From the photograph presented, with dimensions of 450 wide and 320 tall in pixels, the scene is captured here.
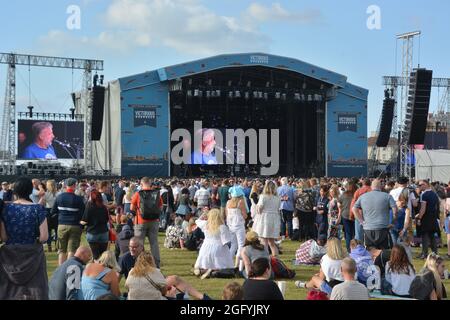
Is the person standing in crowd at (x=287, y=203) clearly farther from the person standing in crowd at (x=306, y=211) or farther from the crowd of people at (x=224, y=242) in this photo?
the person standing in crowd at (x=306, y=211)

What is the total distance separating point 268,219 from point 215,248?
1537 millimetres

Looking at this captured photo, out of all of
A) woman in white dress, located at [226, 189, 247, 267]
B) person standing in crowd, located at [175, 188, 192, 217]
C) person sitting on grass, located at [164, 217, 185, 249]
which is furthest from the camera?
person standing in crowd, located at [175, 188, 192, 217]

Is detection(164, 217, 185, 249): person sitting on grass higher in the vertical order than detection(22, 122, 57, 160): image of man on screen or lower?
lower

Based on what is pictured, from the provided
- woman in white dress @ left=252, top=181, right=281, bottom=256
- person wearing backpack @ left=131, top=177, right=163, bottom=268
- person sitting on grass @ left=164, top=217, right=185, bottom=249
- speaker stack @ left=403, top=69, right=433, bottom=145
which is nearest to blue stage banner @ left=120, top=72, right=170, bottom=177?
speaker stack @ left=403, top=69, right=433, bottom=145

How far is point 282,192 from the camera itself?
1529 centimetres

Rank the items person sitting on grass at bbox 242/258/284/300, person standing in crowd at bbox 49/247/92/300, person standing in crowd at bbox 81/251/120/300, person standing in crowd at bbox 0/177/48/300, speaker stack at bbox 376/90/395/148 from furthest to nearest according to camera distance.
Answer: speaker stack at bbox 376/90/395/148 → person standing in crowd at bbox 49/247/92/300 → person standing in crowd at bbox 81/251/120/300 → person standing in crowd at bbox 0/177/48/300 → person sitting on grass at bbox 242/258/284/300

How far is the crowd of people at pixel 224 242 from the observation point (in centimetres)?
655

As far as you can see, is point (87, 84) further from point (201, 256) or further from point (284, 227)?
point (201, 256)

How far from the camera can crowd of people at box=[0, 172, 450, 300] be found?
655 cm

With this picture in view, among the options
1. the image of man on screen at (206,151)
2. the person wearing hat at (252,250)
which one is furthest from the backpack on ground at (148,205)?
the image of man on screen at (206,151)

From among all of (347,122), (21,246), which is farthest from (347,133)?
(21,246)

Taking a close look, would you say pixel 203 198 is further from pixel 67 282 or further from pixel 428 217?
pixel 67 282

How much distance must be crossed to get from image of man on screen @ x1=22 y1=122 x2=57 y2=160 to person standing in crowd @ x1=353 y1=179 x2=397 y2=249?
27926 mm

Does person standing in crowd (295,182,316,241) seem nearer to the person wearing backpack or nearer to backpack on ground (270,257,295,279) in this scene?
backpack on ground (270,257,295,279)
